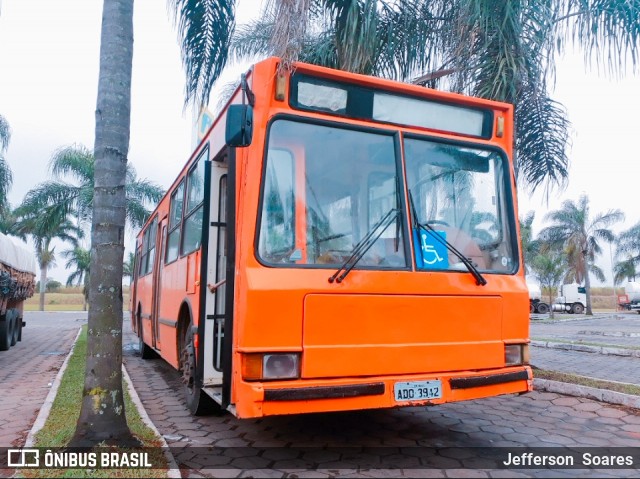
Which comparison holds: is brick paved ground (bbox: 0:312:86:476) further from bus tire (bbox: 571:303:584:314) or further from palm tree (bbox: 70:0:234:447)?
bus tire (bbox: 571:303:584:314)

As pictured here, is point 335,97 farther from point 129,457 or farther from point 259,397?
point 129,457

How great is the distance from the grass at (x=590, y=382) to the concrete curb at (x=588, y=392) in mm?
146

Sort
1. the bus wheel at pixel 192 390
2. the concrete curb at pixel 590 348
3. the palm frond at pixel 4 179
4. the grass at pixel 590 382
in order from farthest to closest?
the palm frond at pixel 4 179, the concrete curb at pixel 590 348, the grass at pixel 590 382, the bus wheel at pixel 192 390

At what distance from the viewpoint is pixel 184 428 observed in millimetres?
5320

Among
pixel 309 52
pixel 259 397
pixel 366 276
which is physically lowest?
pixel 259 397

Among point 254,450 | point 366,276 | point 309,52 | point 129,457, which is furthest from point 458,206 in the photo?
point 309,52

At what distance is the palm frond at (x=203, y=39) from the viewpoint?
644cm

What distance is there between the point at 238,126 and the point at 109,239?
1.40 m

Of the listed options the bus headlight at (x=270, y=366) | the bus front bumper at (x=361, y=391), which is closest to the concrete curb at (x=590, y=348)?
the bus front bumper at (x=361, y=391)

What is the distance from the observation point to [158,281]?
27.6 feet

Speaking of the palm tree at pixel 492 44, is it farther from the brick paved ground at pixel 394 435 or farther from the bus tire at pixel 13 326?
the bus tire at pixel 13 326

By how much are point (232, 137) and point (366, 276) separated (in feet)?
4.61

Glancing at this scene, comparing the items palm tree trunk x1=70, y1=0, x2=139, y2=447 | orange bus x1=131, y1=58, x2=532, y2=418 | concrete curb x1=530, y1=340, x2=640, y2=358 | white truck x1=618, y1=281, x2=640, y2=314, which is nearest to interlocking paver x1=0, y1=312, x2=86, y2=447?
palm tree trunk x1=70, y1=0, x2=139, y2=447

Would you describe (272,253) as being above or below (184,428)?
above
